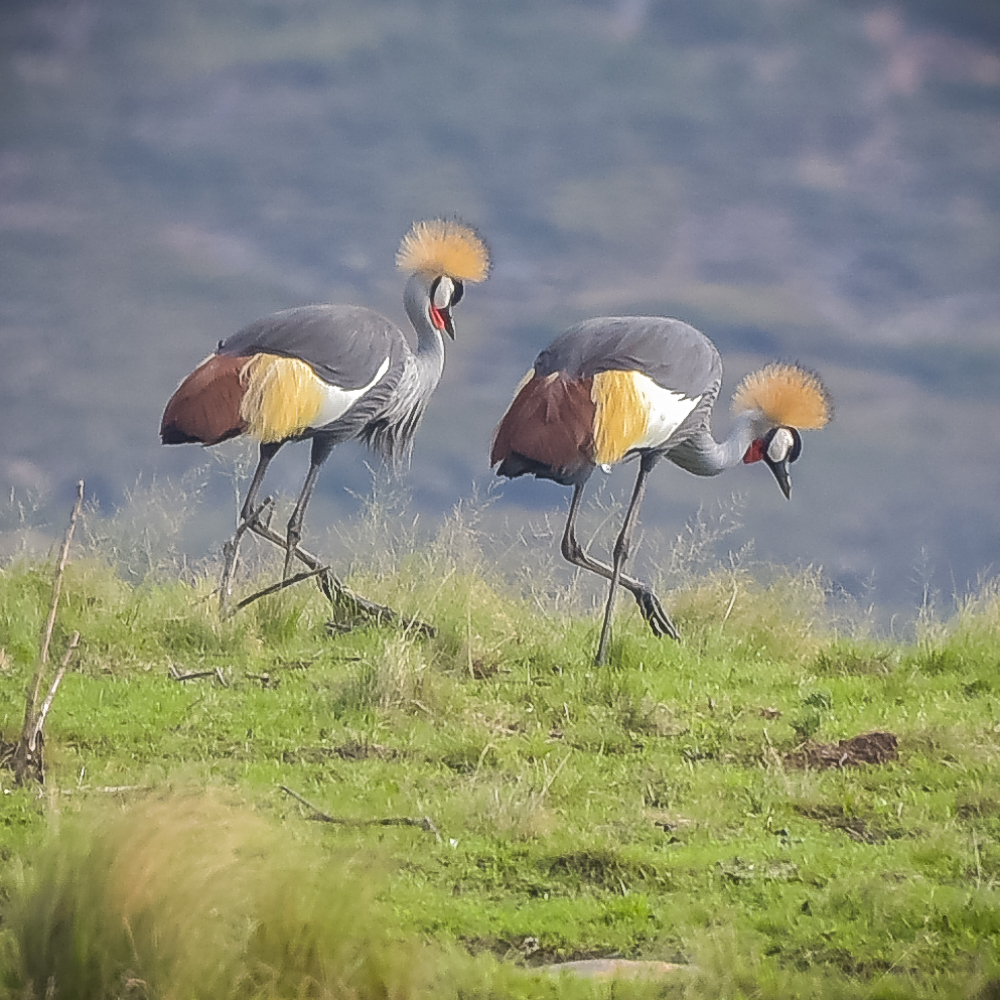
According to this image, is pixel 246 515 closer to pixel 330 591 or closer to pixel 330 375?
pixel 330 591

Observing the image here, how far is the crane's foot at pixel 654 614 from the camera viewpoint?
203 inches

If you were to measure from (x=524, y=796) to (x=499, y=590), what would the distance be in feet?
7.54

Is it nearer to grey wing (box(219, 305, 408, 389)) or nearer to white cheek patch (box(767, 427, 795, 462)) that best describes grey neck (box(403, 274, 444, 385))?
grey wing (box(219, 305, 408, 389))

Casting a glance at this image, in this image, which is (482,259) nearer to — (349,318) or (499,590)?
(349,318)

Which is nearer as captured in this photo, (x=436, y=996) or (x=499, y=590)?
(x=436, y=996)

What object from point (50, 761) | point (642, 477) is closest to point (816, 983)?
point (50, 761)

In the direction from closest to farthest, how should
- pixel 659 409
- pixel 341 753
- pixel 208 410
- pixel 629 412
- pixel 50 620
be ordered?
1. pixel 50 620
2. pixel 341 753
3. pixel 629 412
4. pixel 659 409
5. pixel 208 410

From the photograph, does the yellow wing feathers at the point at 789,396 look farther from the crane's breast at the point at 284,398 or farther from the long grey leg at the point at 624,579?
the crane's breast at the point at 284,398

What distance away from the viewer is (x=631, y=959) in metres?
2.32

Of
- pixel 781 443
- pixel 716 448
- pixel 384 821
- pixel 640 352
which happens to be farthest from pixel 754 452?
pixel 384 821

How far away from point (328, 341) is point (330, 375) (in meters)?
→ 0.14

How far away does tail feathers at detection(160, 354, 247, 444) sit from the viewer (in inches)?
195

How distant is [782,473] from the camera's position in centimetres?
551

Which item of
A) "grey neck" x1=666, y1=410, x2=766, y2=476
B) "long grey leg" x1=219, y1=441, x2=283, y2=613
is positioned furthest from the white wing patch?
"long grey leg" x1=219, y1=441, x2=283, y2=613
